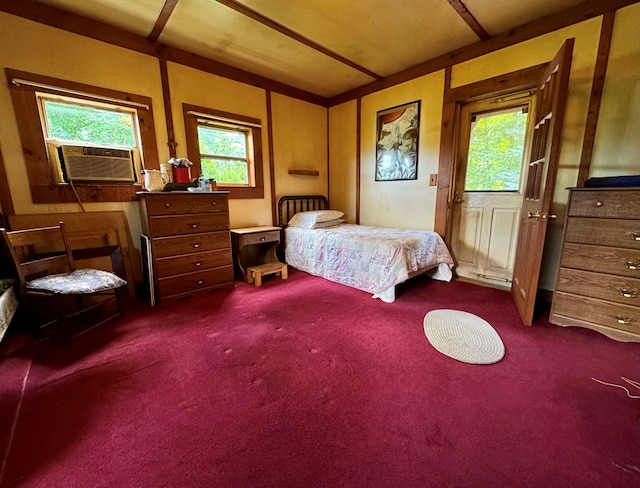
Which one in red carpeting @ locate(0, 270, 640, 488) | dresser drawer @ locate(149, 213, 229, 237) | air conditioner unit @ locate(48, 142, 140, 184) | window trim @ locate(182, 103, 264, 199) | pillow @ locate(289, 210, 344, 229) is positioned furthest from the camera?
pillow @ locate(289, 210, 344, 229)

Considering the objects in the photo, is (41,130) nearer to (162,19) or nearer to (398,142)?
(162,19)

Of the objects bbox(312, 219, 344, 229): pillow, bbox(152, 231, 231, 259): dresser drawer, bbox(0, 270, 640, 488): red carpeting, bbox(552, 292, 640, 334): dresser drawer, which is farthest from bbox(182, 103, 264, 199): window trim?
bbox(552, 292, 640, 334): dresser drawer

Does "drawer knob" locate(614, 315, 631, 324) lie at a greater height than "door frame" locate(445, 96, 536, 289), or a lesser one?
lesser

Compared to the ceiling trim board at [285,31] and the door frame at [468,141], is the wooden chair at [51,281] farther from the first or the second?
the door frame at [468,141]

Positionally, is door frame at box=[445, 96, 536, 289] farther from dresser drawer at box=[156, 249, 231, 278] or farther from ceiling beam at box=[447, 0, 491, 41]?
dresser drawer at box=[156, 249, 231, 278]

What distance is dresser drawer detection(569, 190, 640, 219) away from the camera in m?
1.63

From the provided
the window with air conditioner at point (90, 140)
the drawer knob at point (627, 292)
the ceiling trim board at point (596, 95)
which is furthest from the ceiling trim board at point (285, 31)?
the drawer knob at point (627, 292)

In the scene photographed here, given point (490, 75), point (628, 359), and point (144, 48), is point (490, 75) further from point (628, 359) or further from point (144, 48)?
point (144, 48)

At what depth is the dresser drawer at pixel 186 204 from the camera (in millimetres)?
2361

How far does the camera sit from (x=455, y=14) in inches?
89.0

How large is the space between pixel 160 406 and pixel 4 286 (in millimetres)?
1407

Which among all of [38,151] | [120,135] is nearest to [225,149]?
[120,135]

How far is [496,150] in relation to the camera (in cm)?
285

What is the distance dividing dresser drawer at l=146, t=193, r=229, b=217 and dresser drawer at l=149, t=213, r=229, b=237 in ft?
0.16
